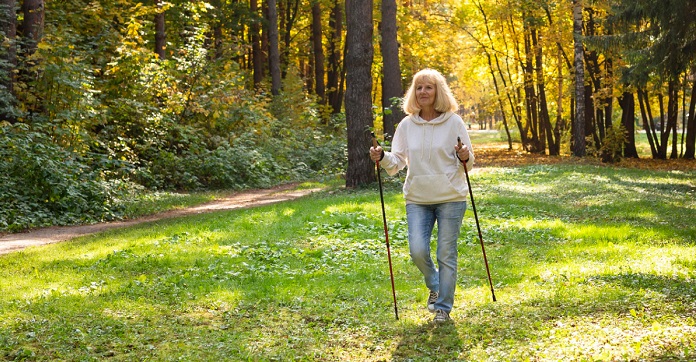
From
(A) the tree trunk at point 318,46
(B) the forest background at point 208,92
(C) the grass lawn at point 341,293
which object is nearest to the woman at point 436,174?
(C) the grass lawn at point 341,293

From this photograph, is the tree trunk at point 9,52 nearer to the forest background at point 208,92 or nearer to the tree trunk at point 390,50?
the forest background at point 208,92

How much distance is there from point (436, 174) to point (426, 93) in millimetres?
762

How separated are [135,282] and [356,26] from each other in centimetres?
1066

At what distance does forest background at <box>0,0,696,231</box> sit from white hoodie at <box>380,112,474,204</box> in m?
8.89

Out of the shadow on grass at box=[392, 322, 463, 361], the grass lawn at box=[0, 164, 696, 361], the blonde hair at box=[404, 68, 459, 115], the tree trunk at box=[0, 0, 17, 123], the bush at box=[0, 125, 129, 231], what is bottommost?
the shadow on grass at box=[392, 322, 463, 361]

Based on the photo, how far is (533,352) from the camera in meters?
5.71

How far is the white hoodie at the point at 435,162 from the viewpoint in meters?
6.53

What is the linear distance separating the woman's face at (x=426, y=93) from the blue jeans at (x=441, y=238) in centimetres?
95

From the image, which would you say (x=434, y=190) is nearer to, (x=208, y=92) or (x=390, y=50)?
(x=390, y=50)

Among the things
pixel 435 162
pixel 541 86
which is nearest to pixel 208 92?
pixel 435 162

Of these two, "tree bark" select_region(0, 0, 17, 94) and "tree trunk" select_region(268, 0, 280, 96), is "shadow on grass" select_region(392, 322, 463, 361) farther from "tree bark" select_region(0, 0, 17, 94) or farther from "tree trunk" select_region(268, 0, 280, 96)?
"tree trunk" select_region(268, 0, 280, 96)

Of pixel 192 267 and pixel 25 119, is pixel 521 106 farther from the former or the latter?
pixel 192 267

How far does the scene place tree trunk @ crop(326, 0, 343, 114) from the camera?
Result: 1446 inches

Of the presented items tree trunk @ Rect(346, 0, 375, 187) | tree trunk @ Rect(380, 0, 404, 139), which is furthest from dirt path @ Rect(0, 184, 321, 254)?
tree trunk @ Rect(380, 0, 404, 139)
